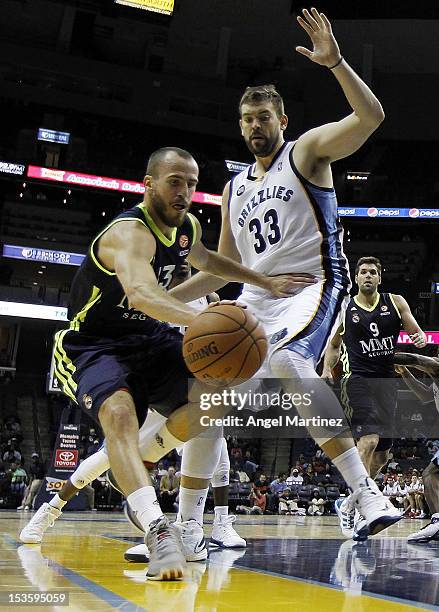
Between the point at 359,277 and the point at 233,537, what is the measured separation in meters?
3.06

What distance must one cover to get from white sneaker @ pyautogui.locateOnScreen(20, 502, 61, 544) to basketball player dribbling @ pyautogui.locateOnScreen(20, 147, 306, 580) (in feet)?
3.53

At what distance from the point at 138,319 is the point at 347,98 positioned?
1.55m

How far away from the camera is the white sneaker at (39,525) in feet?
15.1

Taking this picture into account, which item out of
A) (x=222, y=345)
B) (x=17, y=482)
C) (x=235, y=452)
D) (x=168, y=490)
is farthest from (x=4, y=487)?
(x=222, y=345)

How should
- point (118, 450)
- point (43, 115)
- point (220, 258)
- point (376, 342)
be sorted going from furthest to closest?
point (43, 115)
point (376, 342)
point (220, 258)
point (118, 450)

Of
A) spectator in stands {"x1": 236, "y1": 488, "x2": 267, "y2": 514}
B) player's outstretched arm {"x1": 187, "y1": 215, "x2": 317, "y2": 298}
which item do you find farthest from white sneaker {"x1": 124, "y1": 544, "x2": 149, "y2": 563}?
spectator in stands {"x1": 236, "y1": 488, "x2": 267, "y2": 514}

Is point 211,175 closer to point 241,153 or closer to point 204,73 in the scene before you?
point 241,153

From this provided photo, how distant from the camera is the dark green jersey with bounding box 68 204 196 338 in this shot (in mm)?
3750

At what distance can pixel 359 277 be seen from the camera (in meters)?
6.89

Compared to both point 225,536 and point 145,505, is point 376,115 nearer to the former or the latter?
point 145,505

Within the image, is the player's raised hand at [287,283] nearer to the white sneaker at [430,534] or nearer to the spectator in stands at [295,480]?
the white sneaker at [430,534]

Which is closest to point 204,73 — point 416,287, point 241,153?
point 241,153

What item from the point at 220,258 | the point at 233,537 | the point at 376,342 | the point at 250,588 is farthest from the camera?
the point at 376,342

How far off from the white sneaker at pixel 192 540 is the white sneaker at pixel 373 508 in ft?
2.65
